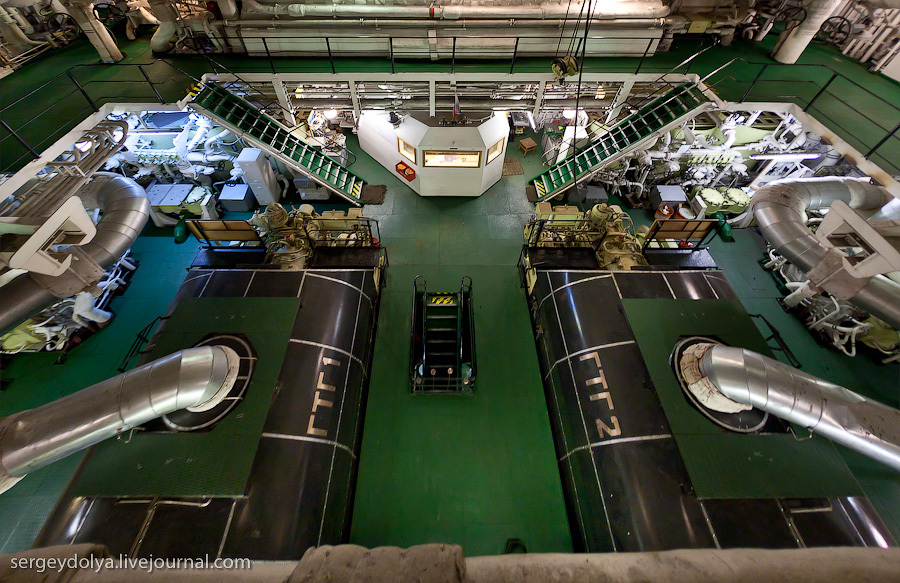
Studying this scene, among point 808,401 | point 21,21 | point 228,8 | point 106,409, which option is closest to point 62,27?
point 21,21

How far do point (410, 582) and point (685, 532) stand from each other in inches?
197

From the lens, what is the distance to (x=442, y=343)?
9.25 metres

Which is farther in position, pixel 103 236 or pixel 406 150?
pixel 406 150

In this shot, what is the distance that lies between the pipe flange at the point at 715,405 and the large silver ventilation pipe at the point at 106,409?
27.2ft

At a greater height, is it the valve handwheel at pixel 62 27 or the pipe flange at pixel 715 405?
the valve handwheel at pixel 62 27

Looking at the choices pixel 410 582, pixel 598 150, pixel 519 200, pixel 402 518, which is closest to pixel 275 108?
pixel 519 200

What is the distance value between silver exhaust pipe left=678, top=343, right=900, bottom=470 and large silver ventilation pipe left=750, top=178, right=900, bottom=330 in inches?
111

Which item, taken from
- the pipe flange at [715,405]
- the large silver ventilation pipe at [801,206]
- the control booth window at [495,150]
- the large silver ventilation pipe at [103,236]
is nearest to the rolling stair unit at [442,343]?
the pipe flange at [715,405]

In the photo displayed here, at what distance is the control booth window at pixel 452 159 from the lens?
11.8 meters

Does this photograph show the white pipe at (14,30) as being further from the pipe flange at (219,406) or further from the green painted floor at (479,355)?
the pipe flange at (219,406)

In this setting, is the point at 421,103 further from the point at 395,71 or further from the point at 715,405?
the point at 715,405

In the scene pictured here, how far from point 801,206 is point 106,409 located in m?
14.0

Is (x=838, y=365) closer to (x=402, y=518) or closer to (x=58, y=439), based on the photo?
(x=402, y=518)

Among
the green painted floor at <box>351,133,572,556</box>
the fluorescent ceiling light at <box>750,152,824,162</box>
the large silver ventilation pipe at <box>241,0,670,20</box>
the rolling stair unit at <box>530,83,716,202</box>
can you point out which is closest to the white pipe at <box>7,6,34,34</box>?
the large silver ventilation pipe at <box>241,0,670,20</box>
